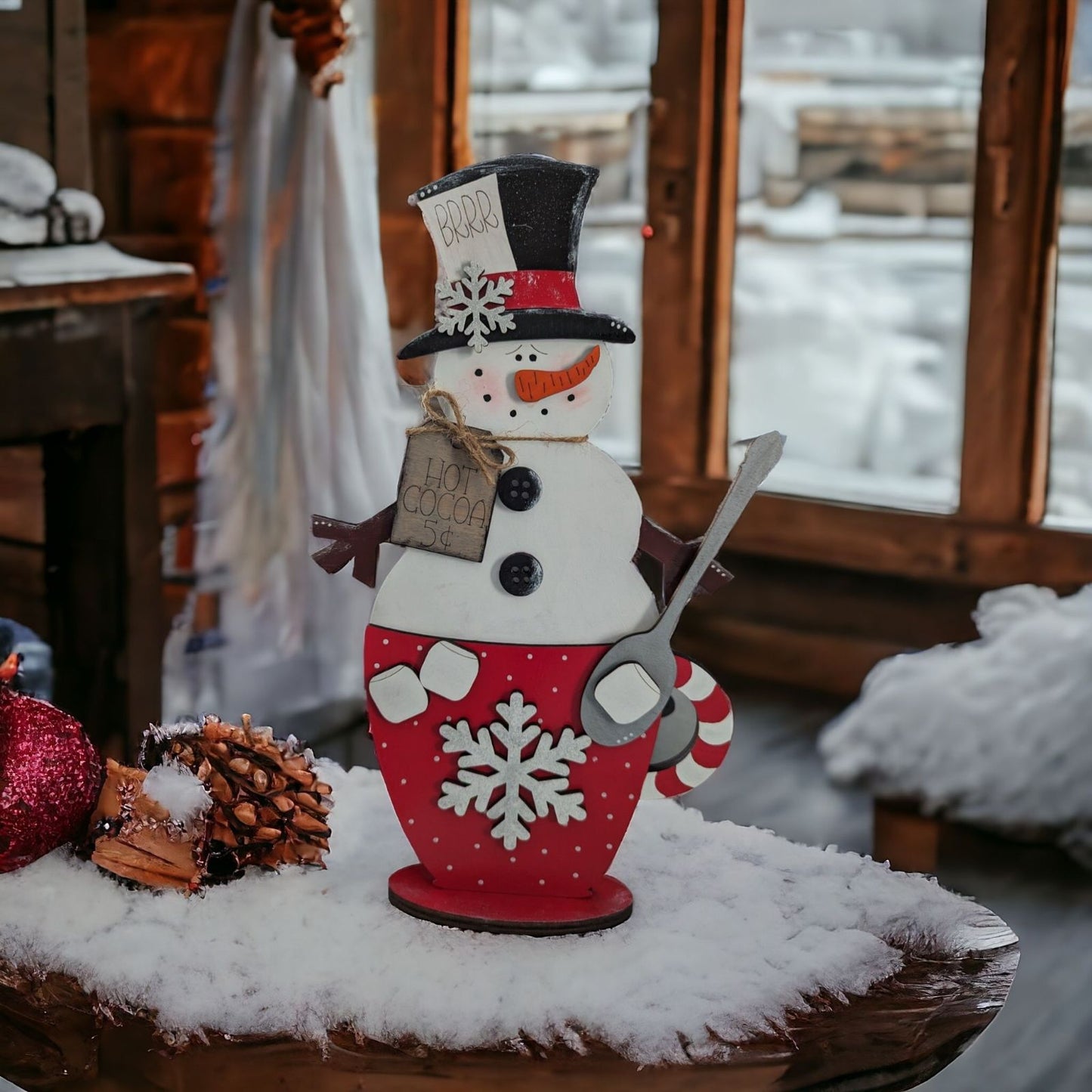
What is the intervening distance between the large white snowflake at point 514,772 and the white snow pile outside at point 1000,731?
3.77ft

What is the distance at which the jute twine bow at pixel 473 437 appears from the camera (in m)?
0.95

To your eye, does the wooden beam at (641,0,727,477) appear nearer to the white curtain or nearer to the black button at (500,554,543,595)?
the white curtain


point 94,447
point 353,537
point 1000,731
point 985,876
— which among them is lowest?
point 985,876

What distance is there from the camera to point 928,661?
2.18 m

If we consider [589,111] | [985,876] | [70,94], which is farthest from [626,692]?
[589,111]

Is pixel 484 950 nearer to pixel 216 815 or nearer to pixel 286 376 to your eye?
pixel 216 815

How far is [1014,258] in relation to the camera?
231 centimetres

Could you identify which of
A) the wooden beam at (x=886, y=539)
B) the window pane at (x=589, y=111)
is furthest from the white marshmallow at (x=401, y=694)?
the window pane at (x=589, y=111)

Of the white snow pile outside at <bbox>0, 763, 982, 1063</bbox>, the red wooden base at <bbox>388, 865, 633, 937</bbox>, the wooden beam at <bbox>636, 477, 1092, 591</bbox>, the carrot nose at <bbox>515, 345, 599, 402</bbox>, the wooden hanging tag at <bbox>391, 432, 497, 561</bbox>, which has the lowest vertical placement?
the wooden beam at <bbox>636, 477, 1092, 591</bbox>

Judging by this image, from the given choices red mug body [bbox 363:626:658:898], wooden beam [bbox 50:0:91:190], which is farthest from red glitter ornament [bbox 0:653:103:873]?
wooden beam [bbox 50:0:91:190]

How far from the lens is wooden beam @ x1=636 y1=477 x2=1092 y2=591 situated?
2.36 meters

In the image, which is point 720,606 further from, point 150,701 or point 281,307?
point 150,701

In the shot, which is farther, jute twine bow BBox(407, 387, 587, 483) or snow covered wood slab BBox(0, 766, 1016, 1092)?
jute twine bow BBox(407, 387, 587, 483)

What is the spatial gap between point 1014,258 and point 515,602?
162cm
